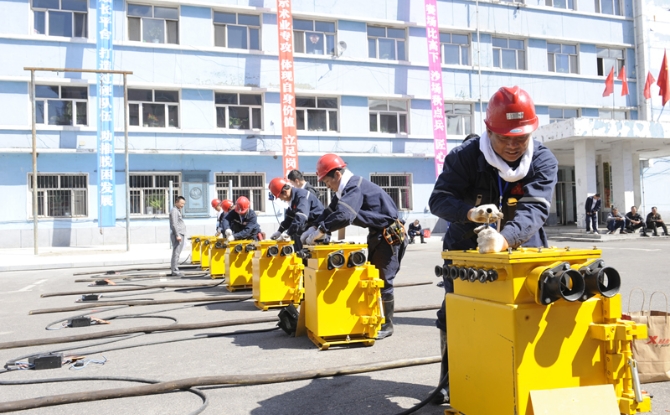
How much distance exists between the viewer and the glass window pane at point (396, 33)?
26484 mm

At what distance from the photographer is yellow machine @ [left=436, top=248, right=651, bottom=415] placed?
2.55m

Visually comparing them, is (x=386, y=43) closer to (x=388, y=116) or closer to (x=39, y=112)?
(x=388, y=116)

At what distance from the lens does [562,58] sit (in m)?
29.8

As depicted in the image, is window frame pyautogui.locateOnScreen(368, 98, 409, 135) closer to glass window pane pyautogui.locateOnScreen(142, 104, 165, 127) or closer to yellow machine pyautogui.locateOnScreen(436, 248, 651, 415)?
glass window pane pyautogui.locateOnScreen(142, 104, 165, 127)

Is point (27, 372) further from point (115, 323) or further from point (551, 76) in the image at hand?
point (551, 76)

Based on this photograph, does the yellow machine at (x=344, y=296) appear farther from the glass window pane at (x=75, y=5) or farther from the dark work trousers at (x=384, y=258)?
the glass window pane at (x=75, y=5)

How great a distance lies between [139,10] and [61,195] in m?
7.84

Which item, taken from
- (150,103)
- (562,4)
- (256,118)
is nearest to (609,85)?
(562,4)

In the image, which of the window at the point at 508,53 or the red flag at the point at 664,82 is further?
the window at the point at 508,53

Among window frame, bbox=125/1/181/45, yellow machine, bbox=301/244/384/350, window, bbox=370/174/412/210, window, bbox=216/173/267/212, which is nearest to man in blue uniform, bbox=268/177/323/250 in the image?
yellow machine, bbox=301/244/384/350

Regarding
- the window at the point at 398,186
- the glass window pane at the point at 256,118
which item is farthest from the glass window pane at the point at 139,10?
the window at the point at 398,186

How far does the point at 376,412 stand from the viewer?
3615mm

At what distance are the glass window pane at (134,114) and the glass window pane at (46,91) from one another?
2642 mm

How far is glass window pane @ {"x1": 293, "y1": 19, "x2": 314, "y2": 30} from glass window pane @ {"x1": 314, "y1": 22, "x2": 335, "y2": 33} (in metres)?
0.27
